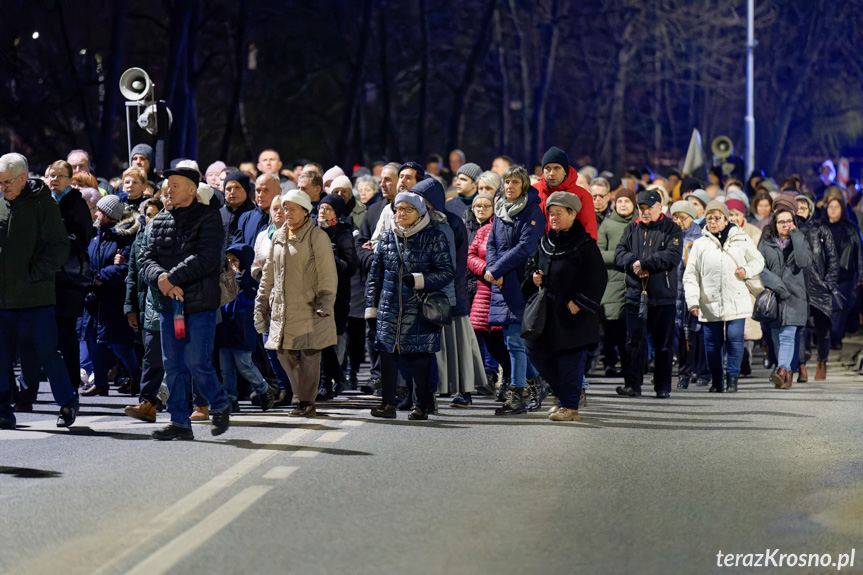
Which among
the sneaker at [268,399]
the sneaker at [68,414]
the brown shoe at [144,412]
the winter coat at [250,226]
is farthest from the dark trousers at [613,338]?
the sneaker at [68,414]

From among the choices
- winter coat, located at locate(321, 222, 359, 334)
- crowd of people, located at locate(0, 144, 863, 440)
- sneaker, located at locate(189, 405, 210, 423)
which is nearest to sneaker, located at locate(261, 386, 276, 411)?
crowd of people, located at locate(0, 144, 863, 440)

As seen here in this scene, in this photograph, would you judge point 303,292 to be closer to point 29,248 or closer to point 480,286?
point 480,286

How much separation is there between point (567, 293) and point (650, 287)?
9.68 ft

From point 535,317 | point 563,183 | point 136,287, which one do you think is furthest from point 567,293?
point 136,287

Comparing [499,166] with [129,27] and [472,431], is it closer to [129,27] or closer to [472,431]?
[472,431]

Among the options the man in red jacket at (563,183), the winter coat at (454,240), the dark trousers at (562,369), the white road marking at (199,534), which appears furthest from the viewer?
the man in red jacket at (563,183)

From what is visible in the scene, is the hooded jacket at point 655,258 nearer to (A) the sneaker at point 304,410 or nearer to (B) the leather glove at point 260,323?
(A) the sneaker at point 304,410

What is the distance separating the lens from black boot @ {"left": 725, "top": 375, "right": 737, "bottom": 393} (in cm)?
1543

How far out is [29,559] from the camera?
718cm

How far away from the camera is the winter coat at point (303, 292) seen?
12.4 meters

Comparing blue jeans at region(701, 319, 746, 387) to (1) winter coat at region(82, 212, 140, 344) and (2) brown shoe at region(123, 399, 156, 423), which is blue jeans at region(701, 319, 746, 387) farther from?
(2) brown shoe at region(123, 399, 156, 423)

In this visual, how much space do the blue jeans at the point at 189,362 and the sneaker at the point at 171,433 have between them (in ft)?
0.12

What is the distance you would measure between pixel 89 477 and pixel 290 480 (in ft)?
4.16

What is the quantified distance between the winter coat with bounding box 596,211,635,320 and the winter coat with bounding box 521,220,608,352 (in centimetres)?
333
